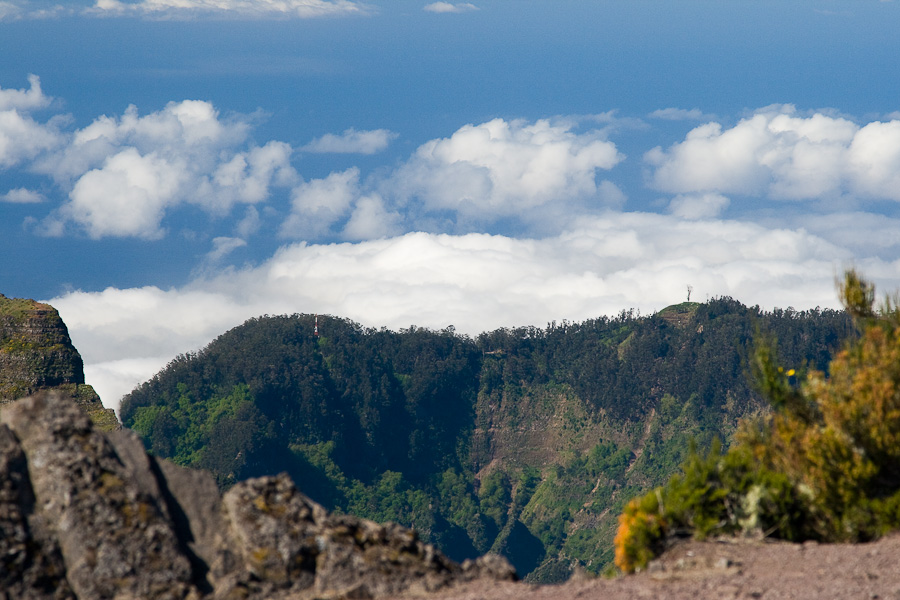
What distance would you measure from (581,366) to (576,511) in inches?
961

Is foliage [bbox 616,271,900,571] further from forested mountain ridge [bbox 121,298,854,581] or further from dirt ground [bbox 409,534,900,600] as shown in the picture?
forested mountain ridge [bbox 121,298,854,581]

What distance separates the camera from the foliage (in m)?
15.9

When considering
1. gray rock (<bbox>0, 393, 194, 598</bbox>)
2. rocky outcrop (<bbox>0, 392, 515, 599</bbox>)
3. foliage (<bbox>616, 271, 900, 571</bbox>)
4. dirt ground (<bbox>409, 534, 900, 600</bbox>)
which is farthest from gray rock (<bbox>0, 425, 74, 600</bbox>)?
foliage (<bbox>616, 271, 900, 571</bbox>)

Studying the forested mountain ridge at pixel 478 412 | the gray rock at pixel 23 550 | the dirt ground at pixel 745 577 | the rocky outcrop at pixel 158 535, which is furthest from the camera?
the forested mountain ridge at pixel 478 412

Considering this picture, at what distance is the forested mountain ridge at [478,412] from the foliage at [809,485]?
105489mm

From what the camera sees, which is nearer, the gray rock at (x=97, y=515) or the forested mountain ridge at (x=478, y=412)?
the gray rock at (x=97, y=515)

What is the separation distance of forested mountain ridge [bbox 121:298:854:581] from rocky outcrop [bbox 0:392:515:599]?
353 feet

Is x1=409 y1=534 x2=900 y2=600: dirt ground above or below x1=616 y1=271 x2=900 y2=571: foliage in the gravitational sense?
below

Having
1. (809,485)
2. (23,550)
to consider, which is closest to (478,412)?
(809,485)

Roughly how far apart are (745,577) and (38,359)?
69.7 m

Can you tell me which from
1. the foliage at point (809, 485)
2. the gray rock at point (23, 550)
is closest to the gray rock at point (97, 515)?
the gray rock at point (23, 550)

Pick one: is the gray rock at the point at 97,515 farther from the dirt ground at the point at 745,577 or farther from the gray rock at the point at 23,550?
the dirt ground at the point at 745,577

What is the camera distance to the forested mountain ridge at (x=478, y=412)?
13038 centimetres

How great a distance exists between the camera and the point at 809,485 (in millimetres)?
16422
